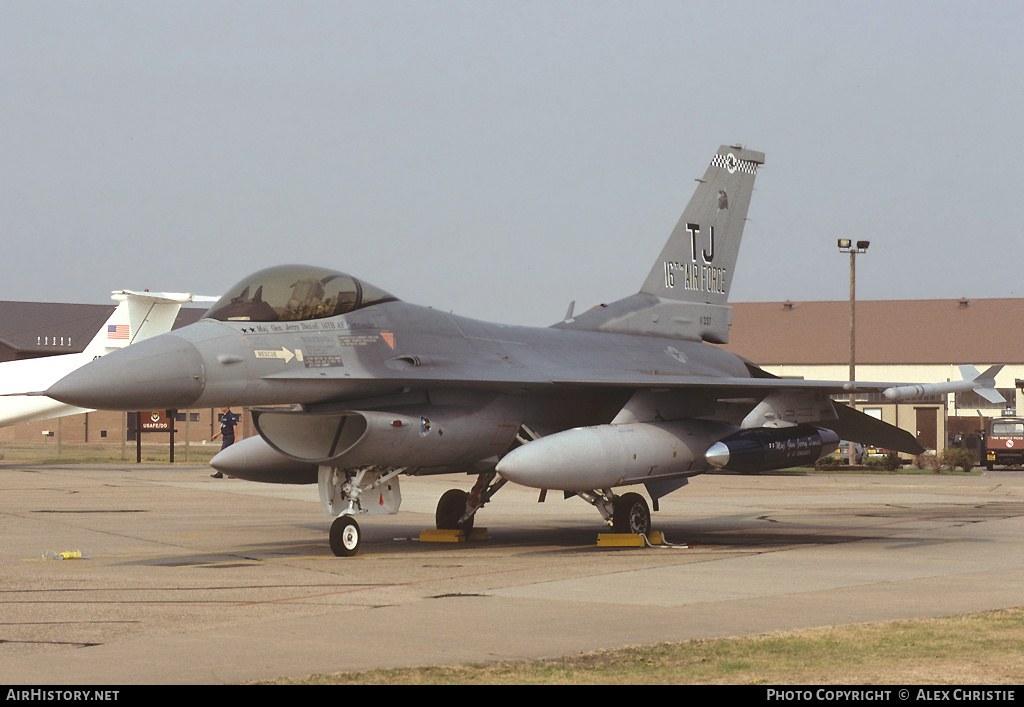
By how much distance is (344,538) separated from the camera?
1331cm

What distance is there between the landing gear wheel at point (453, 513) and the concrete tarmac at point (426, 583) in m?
0.42

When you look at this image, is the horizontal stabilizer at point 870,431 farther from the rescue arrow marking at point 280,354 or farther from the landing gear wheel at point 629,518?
the rescue arrow marking at point 280,354

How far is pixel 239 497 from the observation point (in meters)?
24.4

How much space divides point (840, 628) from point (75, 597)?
20.3ft

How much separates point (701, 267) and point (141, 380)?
9625 mm

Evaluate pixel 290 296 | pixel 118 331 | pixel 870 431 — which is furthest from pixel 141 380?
pixel 118 331

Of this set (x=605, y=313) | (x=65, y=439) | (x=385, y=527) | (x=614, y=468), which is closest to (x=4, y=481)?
(x=385, y=527)

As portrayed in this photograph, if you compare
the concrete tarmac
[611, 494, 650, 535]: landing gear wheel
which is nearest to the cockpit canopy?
the concrete tarmac

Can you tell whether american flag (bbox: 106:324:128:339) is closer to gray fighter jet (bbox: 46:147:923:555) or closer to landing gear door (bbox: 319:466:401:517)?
gray fighter jet (bbox: 46:147:923:555)

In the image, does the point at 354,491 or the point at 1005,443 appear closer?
the point at 354,491

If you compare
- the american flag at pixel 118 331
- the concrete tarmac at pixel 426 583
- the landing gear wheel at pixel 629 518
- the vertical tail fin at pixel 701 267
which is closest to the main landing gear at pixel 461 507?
the concrete tarmac at pixel 426 583

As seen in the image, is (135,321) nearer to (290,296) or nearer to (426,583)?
(290,296)

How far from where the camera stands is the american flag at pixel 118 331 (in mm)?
35531

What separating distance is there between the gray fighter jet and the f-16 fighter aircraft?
21.1 meters
